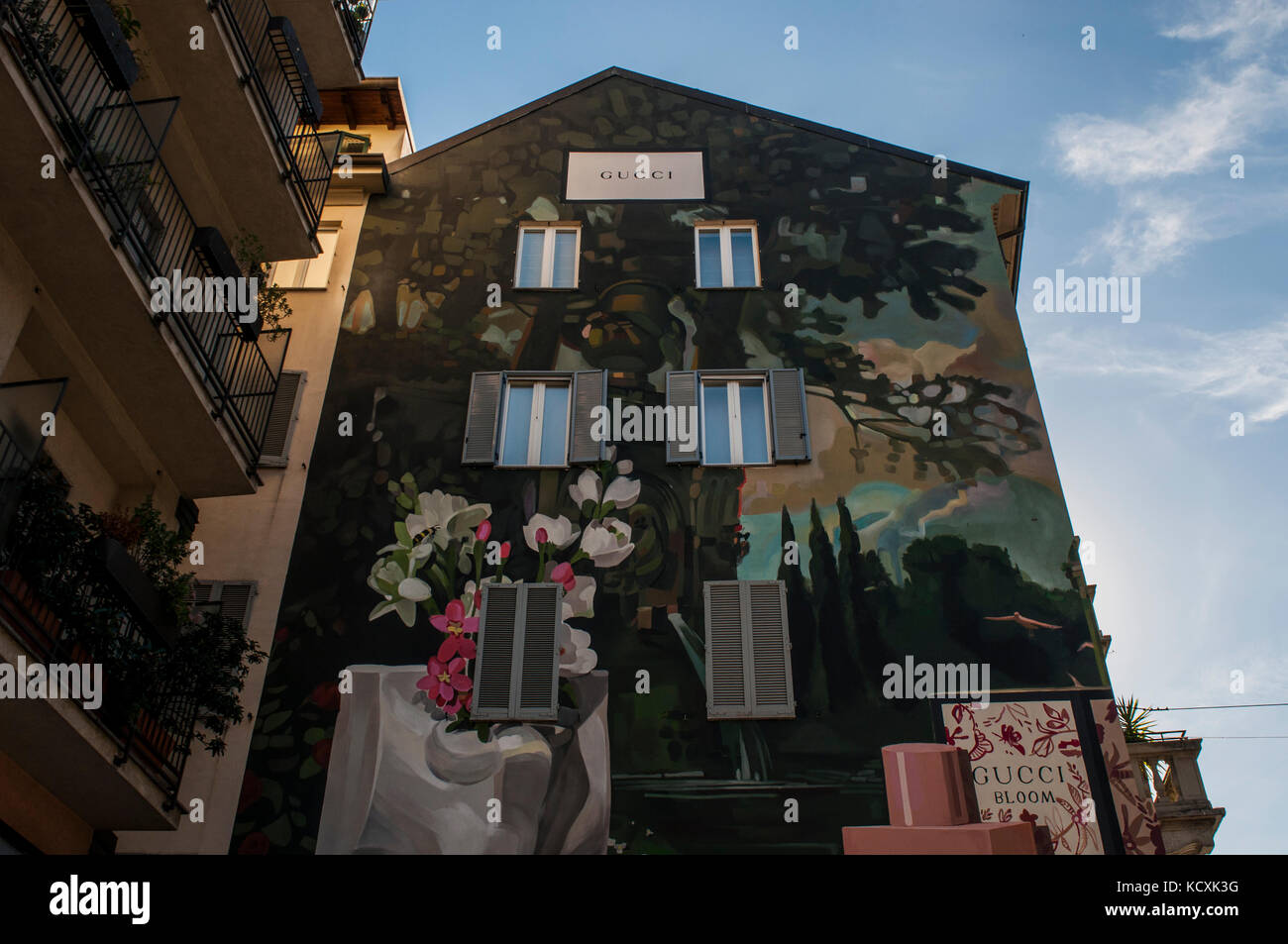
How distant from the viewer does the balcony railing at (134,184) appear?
382 inches

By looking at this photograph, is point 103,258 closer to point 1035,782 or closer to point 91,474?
point 91,474

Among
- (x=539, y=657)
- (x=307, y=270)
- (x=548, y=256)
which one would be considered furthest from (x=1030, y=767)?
(x=307, y=270)

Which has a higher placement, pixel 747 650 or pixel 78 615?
pixel 747 650

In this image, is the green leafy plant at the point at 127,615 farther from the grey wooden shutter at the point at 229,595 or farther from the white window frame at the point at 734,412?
the white window frame at the point at 734,412

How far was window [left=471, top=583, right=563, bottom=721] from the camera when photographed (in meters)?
12.1

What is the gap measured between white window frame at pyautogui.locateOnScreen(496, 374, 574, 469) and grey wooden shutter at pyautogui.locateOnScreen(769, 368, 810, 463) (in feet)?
8.70

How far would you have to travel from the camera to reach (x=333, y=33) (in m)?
15.7

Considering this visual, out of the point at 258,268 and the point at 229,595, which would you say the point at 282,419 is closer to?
the point at 258,268

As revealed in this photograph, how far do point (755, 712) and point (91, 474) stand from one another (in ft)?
24.9

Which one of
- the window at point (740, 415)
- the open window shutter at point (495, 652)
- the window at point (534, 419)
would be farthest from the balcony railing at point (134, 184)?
the window at point (740, 415)

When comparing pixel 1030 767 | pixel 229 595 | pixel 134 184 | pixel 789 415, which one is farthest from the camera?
pixel 789 415

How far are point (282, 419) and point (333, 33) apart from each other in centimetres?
553

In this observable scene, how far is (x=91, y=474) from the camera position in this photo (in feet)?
39.7
